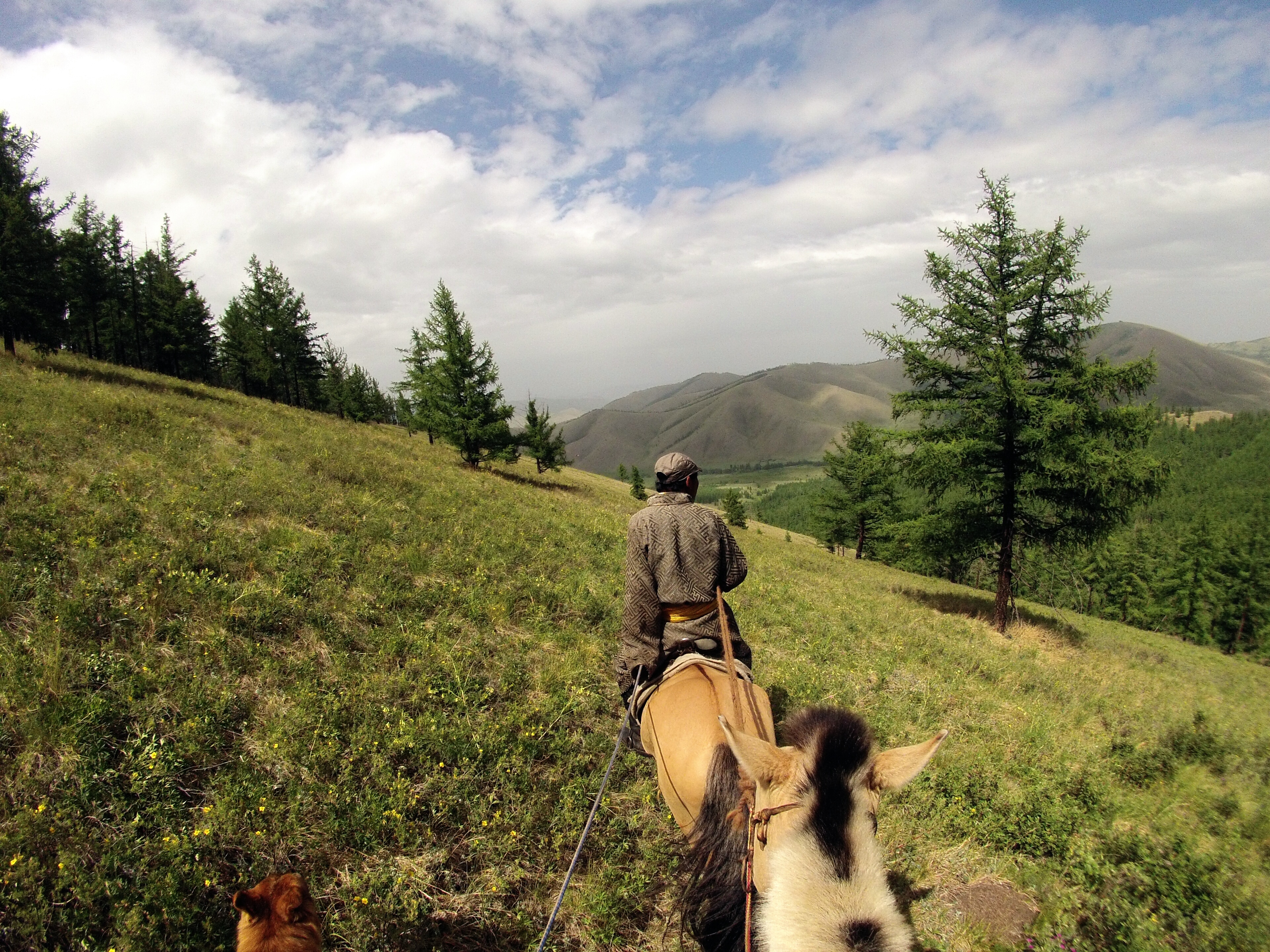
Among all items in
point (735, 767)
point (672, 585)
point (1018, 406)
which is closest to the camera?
point (735, 767)

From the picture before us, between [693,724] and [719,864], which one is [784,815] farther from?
[693,724]

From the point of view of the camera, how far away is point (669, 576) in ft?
13.3

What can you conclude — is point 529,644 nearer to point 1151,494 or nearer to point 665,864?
point 665,864

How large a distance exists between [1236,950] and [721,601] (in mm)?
4249

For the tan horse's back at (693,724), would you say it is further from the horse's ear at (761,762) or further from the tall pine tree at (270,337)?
the tall pine tree at (270,337)

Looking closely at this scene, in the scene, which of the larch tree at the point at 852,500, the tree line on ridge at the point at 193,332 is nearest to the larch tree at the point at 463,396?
the tree line on ridge at the point at 193,332

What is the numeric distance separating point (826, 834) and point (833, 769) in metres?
0.26

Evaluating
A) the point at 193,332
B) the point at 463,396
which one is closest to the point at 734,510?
the point at 463,396

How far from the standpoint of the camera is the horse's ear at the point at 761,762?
2373mm

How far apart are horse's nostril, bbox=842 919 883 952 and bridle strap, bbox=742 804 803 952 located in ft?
1.48

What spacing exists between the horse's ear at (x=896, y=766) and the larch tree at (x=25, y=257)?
24.9 metres

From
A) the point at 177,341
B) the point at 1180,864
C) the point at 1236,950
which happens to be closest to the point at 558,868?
the point at 1236,950

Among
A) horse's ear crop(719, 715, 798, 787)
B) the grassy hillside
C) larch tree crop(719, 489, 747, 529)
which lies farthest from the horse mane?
larch tree crop(719, 489, 747, 529)

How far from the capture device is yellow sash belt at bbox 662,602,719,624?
4141 millimetres
